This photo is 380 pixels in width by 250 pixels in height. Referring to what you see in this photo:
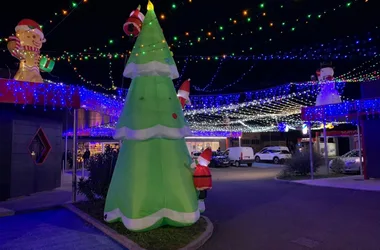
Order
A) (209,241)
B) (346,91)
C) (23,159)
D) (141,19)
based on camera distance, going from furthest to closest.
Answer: (346,91)
(23,159)
(141,19)
(209,241)

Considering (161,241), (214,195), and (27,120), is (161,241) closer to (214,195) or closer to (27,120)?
(214,195)

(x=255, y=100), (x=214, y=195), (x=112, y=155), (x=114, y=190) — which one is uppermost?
(x=255, y=100)

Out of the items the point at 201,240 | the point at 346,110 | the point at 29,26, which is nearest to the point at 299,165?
the point at 346,110

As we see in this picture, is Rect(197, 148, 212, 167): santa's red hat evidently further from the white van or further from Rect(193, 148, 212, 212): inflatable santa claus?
the white van

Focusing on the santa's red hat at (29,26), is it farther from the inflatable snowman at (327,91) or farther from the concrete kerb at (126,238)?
the inflatable snowman at (327,91)

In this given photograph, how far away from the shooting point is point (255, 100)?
18.7 metres

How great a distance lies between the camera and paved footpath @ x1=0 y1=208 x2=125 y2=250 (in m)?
5.70

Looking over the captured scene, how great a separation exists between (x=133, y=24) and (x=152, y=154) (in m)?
2.95

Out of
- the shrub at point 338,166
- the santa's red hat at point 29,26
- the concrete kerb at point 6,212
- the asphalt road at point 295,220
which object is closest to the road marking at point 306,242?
the asphalt road at point 295,220

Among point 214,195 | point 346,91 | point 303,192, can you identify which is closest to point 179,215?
point 214,195

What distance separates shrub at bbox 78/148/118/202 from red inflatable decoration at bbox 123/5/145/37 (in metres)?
3.34

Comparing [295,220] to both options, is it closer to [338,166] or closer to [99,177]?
[99,177]

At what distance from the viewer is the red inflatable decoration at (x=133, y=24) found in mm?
7027

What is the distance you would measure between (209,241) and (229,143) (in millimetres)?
37089
